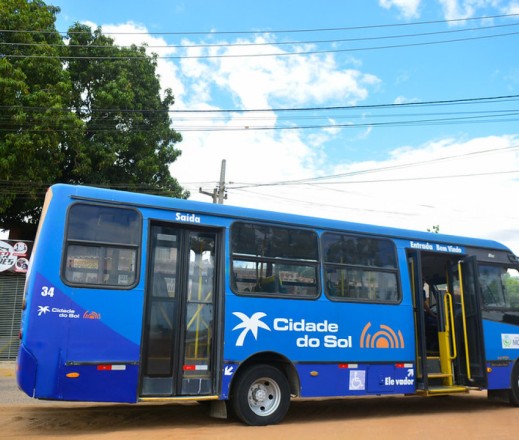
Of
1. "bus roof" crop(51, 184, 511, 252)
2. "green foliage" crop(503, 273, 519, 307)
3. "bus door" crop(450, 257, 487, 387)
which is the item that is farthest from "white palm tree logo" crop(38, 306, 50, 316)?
"green foliage" crop(503, 273, 519, 307)

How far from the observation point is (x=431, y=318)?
10.1 metres

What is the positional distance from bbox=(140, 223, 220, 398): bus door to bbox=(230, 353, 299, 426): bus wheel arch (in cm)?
44

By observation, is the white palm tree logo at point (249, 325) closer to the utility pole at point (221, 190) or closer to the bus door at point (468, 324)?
the bus door at point (468, 324)

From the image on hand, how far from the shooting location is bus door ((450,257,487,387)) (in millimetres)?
9461

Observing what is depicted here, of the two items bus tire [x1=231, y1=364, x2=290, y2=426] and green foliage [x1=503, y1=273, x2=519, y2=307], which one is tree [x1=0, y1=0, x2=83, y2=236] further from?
green foliage [x1=503, y1=273, x2=519, y2=307]

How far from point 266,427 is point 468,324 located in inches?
180

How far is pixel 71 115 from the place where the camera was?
16.8 m

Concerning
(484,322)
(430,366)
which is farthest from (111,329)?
(484,322)

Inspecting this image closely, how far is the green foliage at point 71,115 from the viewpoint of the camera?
15977 millimetres

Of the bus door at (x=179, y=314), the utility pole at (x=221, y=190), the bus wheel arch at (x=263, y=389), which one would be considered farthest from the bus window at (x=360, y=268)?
the utility pole at (x=221, y=190)

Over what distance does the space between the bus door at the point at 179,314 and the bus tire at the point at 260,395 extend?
0.43 metres

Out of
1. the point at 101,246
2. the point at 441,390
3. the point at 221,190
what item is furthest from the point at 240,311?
the point at 221,190

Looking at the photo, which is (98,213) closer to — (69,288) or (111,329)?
(69,288)

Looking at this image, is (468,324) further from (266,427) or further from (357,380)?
(266,427)
